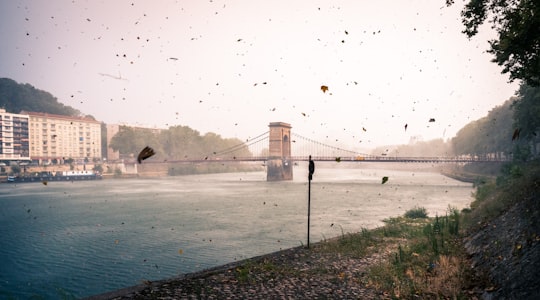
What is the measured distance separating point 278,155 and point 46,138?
7082 centimetres

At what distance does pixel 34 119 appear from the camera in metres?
105

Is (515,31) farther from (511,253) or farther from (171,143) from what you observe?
(171,143)

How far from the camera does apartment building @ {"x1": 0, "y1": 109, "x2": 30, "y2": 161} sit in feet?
317

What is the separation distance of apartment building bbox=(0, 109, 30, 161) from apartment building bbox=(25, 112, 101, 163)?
1479 mm

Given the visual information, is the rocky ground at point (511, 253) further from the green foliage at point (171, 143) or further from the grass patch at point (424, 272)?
the green foliage at point (171, 143)

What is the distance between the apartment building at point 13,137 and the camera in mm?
96688

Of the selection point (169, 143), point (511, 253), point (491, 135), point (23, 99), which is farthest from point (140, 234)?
point (23, 99)

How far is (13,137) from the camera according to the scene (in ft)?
325

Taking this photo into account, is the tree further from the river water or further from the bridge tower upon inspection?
the bridge tower

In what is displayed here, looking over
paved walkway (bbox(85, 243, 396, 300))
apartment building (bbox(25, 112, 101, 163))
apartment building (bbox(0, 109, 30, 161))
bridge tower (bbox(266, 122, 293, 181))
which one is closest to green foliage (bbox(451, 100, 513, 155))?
bridge tower (bbox(266, 122, 293, 181))

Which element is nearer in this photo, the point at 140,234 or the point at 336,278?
the point at 336,278

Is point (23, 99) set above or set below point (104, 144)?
above

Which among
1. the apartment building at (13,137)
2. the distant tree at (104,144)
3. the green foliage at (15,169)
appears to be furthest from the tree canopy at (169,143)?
the green foliage at (15,169)

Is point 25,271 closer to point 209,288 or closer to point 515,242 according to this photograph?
point 209,288
